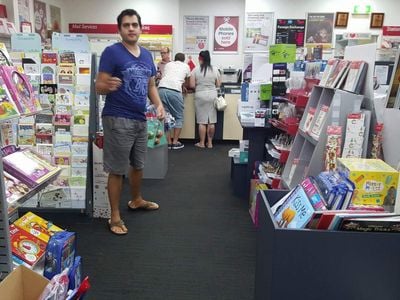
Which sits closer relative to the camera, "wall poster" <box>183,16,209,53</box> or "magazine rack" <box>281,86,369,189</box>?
"magazine rack" <box>281,86,369,189</box>

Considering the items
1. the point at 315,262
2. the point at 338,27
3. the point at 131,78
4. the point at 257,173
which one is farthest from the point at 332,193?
the point at 338,27

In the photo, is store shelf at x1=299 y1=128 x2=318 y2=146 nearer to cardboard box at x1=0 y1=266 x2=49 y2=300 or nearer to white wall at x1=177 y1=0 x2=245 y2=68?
cardboard box at x1=0 y1=266 x2=49 y2=300

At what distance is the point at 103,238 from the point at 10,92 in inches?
67.0

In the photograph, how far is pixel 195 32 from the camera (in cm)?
800

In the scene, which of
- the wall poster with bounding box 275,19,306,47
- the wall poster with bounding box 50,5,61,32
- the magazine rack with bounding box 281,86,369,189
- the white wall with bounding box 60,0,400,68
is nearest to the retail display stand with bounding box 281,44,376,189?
the magazine rack with bounding box 281,86,369,189

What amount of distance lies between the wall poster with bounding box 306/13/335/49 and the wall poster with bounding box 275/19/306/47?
0.13 meters

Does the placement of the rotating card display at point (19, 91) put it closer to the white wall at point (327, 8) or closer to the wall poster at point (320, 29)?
the white wall at point (327, 8)

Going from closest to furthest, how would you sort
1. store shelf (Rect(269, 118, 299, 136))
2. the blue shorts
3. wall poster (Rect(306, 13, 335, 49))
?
1. store shelf (Rect(269, 118, 299, 136))
2. the blue shorts
3. wall poster (Rect(306, 13, 335, 49))

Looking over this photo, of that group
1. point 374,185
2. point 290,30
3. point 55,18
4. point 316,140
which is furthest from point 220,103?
point 374,185

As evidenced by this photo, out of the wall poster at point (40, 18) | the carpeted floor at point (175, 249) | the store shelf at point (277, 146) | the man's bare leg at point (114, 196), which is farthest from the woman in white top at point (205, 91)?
the man's bare leg at point (114, 196)

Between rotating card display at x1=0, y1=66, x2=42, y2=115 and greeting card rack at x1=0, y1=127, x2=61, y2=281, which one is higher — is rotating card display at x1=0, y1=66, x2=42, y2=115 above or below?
above

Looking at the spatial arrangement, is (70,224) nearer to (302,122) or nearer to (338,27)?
(302,122)

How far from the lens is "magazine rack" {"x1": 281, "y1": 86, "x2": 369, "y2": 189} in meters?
2.09

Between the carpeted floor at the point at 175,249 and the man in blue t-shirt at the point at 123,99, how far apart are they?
0.83 feet
